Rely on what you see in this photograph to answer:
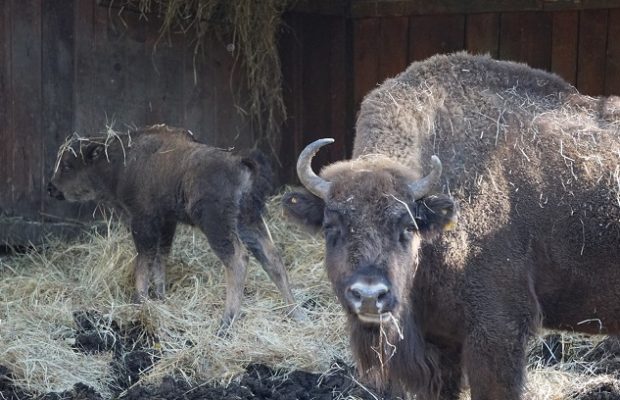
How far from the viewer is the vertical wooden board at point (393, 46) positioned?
10445 mm

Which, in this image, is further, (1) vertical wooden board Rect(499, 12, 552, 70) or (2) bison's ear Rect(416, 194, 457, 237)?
(1) vertical wooden board Rect(499, 12, 552, 70)

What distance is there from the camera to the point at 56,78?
904 cm

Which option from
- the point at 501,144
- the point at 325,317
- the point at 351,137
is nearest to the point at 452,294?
the point at 501,144

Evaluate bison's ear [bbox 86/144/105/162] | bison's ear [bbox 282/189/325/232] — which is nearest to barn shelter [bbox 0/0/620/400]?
bison's ear [bbox 86/144/105/162]

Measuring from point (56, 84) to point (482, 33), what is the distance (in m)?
4.19

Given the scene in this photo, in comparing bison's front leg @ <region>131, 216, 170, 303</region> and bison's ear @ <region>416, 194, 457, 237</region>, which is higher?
bison's ear @ <region>416, 194, 457, 237</region>

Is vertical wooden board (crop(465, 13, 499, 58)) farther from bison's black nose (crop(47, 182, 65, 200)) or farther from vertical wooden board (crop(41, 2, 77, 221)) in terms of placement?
bison's black nose (crop(47, 182, 65, 200))

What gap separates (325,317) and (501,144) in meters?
2.83

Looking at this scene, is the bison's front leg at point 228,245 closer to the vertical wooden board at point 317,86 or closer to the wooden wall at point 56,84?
the wooden wall at point 56,84

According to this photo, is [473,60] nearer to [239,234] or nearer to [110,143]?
[239,234]

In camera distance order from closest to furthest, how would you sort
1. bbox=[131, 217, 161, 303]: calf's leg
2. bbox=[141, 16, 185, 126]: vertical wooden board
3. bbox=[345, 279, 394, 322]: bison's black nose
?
bbox=[345, 279, 394, 322]: bison's black nose
bbox=[131, 217, 161, 303]: calf's leg
bbox=[141, 16, 185, 126]: vertical wooden board

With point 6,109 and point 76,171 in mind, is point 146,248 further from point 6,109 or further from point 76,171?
point 6,109

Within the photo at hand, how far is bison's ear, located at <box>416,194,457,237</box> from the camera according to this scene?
489 cm

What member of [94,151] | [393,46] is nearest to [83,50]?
[94,151]
